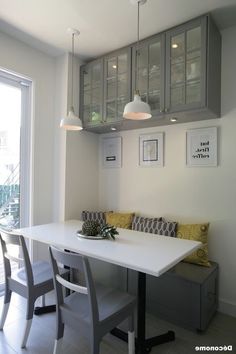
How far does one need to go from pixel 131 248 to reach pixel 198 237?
2.87 ft

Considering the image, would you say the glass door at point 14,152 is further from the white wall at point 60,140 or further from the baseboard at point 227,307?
the baseboard at point 227,307

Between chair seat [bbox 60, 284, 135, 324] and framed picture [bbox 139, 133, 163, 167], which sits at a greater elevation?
framed picture [bbox 139, 133, 163, 167]

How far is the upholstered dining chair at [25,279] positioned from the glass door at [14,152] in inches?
32.3

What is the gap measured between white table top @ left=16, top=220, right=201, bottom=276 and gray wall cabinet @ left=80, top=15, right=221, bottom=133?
1.19m

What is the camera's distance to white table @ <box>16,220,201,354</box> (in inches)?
57.7

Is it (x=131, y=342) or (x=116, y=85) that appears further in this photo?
(x=116, y=85)

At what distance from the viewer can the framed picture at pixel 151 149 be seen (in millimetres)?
2768

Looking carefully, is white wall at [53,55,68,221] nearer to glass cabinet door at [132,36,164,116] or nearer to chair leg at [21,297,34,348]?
A: glass cabinet door at [132,36,164,116]

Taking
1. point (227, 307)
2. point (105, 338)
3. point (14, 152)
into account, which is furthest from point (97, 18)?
point (227, 307)

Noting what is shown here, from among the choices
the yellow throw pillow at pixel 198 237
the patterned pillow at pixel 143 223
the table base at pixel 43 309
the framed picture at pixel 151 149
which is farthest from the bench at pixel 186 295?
the framed picture at pixel 151 149

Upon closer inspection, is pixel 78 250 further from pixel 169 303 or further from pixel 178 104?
pixel 178 104

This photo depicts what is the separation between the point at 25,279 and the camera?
1932 mm

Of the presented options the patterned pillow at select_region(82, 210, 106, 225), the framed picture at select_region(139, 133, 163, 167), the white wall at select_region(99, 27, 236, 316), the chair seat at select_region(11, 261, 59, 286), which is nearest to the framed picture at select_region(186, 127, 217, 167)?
the white wall at select_region(99, 27, 236, 316)

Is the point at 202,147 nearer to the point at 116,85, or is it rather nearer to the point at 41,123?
the point at 116,85
